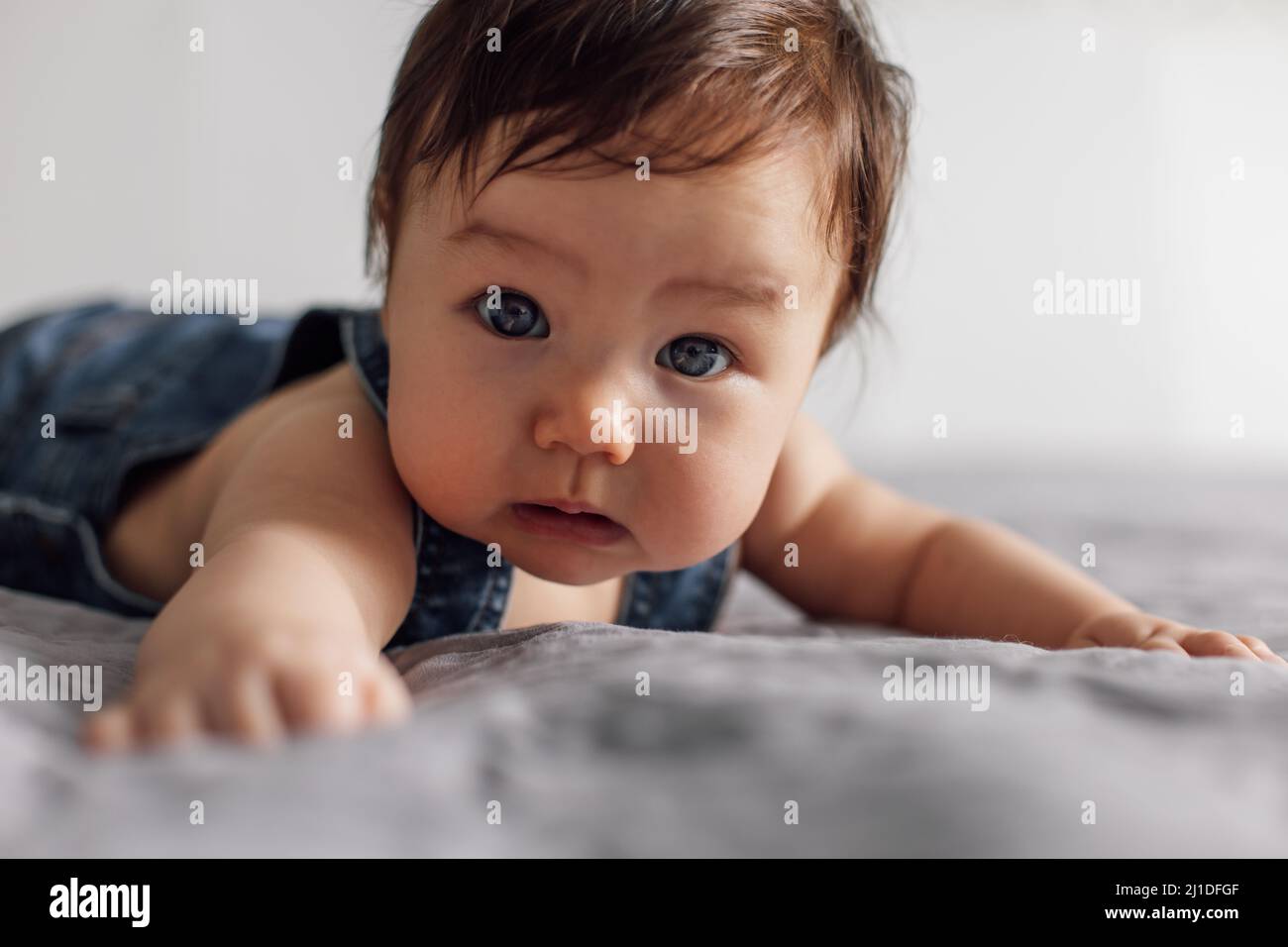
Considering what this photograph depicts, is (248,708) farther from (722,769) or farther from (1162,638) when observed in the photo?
(1162,638)

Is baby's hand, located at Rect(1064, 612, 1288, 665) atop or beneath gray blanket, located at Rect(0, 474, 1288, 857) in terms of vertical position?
beneath

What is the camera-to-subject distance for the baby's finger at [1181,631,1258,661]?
0.78m

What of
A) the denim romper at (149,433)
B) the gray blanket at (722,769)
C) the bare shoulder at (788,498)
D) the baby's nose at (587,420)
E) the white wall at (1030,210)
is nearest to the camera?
the gray blanket at (722,769)

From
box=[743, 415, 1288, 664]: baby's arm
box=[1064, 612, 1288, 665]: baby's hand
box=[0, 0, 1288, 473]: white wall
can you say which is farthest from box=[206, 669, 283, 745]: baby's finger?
box=[0, 0, 1288, 473]: white wall

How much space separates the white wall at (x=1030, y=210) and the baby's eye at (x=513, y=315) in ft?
7.07

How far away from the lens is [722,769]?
1.56 feet

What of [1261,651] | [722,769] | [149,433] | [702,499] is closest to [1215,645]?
[1261,651]

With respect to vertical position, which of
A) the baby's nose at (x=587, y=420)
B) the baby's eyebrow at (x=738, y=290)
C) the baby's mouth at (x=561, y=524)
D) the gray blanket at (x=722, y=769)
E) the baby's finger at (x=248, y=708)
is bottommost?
the gray blanket at (x=722, y=769)

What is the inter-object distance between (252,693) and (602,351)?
33cm

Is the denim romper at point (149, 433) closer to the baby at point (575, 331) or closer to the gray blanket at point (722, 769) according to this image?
the baby at point (575, 331)

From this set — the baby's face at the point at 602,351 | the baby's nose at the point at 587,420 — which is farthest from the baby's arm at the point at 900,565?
the baby's nose at the point at 587,420

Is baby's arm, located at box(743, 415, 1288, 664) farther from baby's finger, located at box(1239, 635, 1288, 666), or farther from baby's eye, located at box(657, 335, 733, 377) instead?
baby's eye, located at box(657, 335, 733, 377)

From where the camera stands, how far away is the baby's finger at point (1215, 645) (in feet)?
2.56

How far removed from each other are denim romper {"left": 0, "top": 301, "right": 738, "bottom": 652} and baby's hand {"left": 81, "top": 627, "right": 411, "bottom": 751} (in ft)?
1.11
